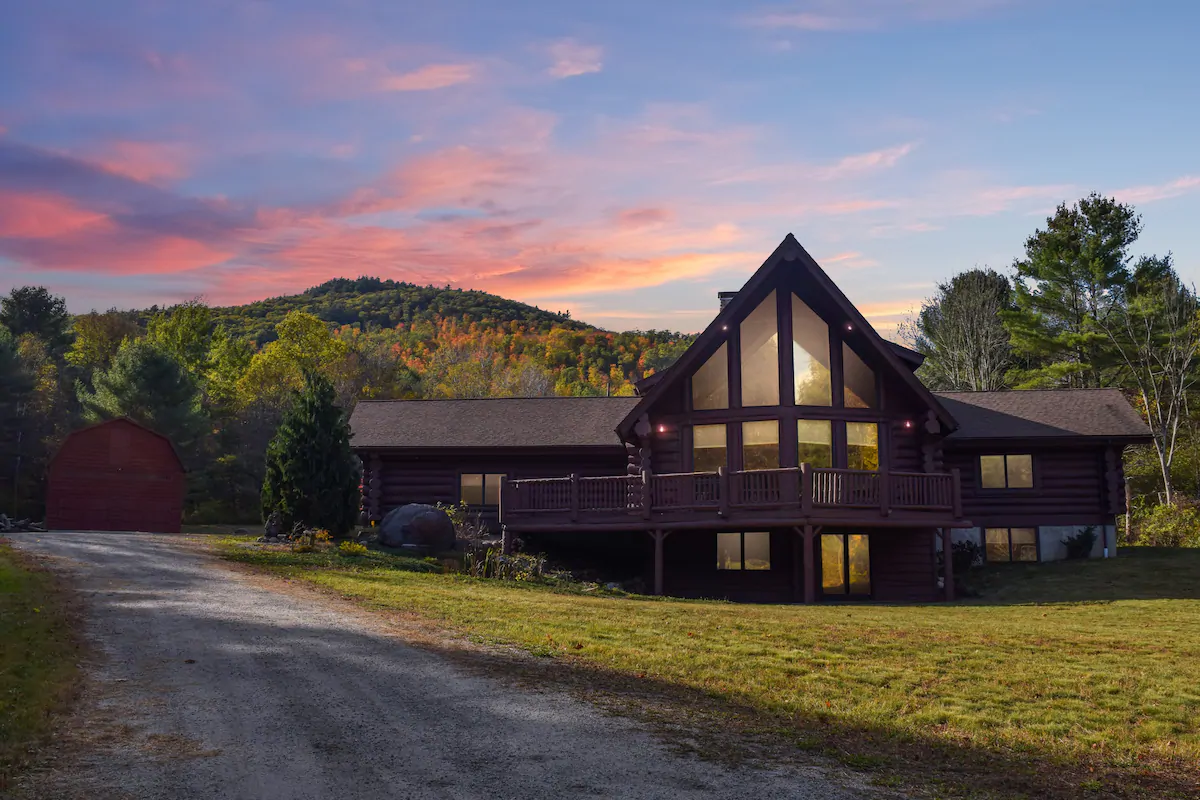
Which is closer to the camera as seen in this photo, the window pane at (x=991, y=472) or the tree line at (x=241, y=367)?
the window pane at (x=991, y=472)

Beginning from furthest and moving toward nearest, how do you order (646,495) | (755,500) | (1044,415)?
(1044,415)
(646,495)
(755,500)

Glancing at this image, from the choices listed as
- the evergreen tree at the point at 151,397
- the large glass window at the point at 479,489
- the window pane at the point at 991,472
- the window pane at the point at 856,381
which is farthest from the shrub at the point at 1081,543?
the evergreen tree at the point at 151,397

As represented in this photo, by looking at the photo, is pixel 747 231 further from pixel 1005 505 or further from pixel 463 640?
pixel 463 640

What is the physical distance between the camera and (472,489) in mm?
33969

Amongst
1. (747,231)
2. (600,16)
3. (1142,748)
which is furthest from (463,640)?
(747,231)

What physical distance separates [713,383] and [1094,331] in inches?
1422

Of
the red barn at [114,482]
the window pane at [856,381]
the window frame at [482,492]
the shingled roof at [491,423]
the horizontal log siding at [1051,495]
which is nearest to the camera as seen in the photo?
the window pane at [856,381]

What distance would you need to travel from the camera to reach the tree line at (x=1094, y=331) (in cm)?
5103

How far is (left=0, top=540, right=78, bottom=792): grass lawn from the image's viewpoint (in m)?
8.53

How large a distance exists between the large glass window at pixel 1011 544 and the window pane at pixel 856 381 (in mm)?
7784

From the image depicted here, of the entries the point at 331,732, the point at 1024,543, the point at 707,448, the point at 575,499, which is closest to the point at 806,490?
the point at 707,448

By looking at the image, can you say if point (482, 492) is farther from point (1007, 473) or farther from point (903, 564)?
point (1007, 473)

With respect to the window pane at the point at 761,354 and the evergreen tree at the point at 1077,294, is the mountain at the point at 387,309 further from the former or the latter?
the window pane at the point at 761,354

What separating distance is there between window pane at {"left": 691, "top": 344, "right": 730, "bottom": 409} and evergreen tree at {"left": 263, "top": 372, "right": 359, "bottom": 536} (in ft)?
38.0
